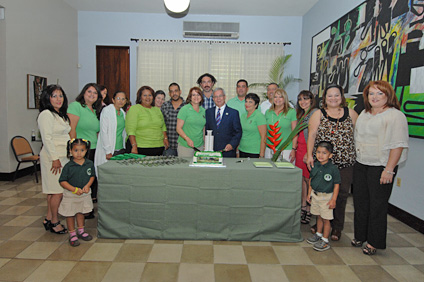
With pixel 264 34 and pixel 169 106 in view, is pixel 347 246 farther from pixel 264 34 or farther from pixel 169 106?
pixel 264 34

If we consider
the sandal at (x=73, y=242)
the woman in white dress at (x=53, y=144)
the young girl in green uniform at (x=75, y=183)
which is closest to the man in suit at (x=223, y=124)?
the young girl in green uniform at (x=75, y=183)

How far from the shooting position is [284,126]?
3.54m

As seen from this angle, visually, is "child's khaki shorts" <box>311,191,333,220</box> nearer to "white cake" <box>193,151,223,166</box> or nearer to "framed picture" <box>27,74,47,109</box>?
"white cake" <box>193,151,223,166</box>

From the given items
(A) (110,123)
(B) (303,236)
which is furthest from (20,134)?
(B) (303,236)

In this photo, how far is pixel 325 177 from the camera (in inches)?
106

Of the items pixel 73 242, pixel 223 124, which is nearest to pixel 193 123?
pixel 223 124

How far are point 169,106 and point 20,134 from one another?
2.93 meters

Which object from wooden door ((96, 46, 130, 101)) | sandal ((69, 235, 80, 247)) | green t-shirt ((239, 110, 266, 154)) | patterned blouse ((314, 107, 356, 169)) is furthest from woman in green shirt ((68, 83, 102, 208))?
wooden door ((96, 46, 130, 101))

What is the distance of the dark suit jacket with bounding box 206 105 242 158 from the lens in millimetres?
3582

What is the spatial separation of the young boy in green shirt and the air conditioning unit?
4828 mm

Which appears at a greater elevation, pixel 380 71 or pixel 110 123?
pixel 380 71

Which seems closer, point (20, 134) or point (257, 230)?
point (257, 230)

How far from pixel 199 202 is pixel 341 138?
145cm

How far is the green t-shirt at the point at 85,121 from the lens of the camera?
3303 millimetres
